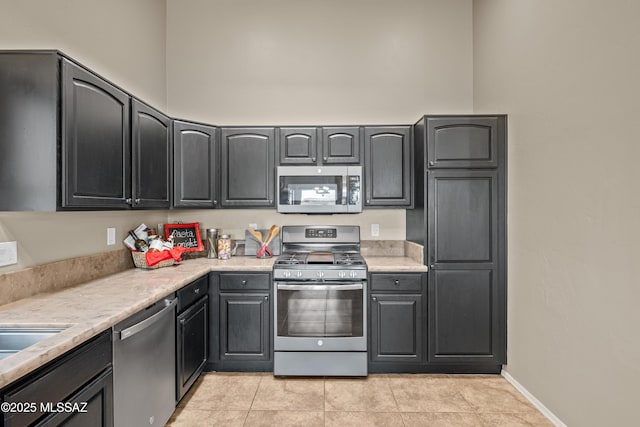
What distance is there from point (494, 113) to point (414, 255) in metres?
1.42

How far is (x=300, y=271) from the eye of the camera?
281cm

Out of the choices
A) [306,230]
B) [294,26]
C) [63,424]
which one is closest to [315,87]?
[294,26]

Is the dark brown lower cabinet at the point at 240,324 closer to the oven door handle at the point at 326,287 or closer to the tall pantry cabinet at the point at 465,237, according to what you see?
the oven door handle at the point at 326,287

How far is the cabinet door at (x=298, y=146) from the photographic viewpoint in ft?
10.5

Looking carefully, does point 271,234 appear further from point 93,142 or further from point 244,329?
point 93,142

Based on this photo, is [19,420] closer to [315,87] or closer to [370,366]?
[370,366]

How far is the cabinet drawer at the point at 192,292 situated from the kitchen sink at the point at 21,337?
0.91 m

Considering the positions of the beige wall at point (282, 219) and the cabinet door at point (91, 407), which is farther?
the beige wall at point (282, 219)

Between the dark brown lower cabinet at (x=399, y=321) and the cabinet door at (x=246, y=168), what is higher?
the cabinet door at (x=246, y=168)

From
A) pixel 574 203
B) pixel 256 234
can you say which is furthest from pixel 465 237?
pixel 256 234

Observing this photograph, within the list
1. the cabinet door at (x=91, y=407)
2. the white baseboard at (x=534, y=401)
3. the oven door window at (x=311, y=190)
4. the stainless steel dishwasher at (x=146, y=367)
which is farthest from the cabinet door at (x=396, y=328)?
the cabinet door at (x=91, y=407)

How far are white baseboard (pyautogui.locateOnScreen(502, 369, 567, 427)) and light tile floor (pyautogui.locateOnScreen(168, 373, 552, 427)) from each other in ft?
0.11

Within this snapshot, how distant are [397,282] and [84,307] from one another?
2135 millimetres

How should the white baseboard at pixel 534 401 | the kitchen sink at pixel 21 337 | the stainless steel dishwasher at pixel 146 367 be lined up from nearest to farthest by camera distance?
the kitchen sink at pixel 21 337, the stainless steel dishwasher at pixel 146 367, the white baseboard at pixel 534 401
